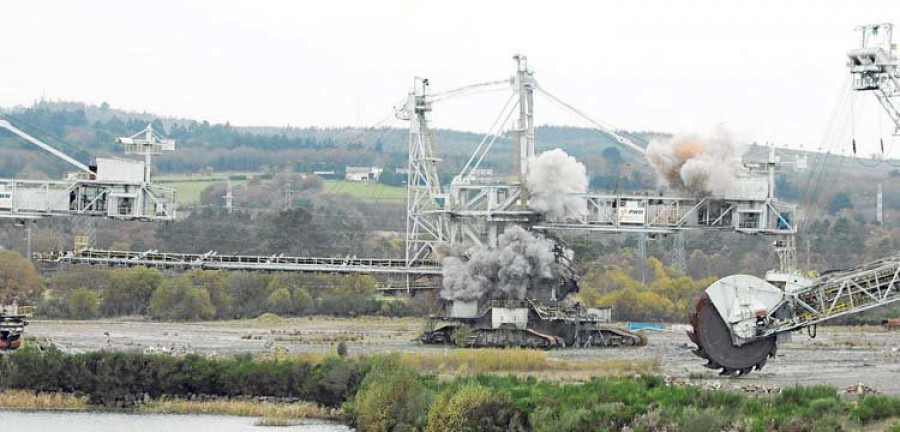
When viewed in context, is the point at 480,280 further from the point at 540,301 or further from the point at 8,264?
the point at 8,264

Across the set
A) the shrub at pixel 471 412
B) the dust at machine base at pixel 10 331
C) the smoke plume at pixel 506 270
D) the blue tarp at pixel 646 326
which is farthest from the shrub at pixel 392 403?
the blue tarp at pixel 646 326

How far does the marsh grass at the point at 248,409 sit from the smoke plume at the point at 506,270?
24.3 meters

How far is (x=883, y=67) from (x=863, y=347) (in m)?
30.6

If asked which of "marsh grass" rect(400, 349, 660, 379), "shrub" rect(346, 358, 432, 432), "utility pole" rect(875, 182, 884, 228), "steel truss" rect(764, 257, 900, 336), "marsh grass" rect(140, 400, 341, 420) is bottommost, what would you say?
"marsh grass" rect(140, 400, 341, 420)

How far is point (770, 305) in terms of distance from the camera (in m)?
73.8

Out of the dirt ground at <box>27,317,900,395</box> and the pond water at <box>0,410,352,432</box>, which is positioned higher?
the dirt ground at <box>27,317,900,395</box>

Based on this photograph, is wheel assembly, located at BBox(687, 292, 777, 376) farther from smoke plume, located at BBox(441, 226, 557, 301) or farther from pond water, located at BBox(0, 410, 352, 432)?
smoke plume, located at BBox(441, 226, 557, 301)

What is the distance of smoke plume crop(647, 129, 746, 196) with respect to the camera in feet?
319

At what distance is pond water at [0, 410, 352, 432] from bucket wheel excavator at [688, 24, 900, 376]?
1501 cm

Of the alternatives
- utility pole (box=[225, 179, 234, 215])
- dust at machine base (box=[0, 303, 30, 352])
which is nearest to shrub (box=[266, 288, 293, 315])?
utility pole (box=[225, 179, 234, 215])

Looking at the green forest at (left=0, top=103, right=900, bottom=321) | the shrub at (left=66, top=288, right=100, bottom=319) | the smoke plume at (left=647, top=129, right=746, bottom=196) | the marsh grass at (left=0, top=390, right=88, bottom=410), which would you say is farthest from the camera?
the green forest at (left=0, top=103, right=900, bottom=321)

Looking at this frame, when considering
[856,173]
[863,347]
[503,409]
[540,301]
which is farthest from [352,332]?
[856,173]

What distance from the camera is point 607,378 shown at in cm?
7275

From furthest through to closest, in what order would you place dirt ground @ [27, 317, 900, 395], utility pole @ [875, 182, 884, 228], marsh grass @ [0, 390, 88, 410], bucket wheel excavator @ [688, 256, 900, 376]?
utility pole @ [875, 182, 884, 228]
marsh grass @ [0, 390, 88, 410]
dirt ground @ [27, 317, 900, 395]
bucket wheel excavator @ [688, 256, 900, 376]
